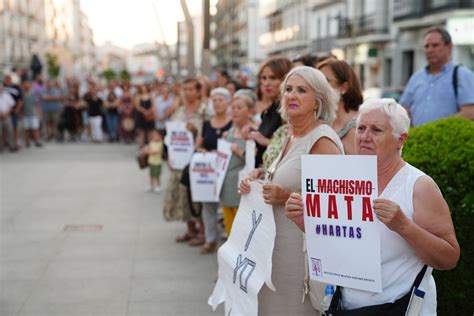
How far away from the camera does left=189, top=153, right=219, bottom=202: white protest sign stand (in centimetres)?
732

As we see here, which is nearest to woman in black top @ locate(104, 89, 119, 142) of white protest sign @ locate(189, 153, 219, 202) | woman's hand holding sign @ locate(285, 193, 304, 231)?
white protest sign @ locate(189, 153, 219, 202)

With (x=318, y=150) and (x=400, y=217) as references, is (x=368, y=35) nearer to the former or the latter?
(x=318, y=150)

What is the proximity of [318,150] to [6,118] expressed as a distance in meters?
16.1

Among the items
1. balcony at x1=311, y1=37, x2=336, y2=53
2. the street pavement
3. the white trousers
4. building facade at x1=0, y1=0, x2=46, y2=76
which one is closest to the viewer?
the street pavement

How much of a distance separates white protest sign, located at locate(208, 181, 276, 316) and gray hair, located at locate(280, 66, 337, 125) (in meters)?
0.54

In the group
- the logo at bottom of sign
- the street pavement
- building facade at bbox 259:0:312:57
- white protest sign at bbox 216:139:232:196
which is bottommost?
the street pavement

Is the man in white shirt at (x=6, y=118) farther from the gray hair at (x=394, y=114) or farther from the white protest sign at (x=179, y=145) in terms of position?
the gray hair at (x=394, y=114)

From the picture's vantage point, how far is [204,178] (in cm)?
738

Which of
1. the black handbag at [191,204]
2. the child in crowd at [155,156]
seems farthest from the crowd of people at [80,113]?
the black handbag at [191,204]

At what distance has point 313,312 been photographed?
3.79 m

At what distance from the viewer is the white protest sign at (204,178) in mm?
7320

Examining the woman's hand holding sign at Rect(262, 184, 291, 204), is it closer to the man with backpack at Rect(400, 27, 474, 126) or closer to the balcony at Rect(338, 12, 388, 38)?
the man with backpack at Rect(400, 27, 474, 126)

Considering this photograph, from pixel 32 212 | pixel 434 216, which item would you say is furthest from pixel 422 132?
pixel 32 212

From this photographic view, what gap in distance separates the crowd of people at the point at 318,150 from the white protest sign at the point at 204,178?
0.16 metres
